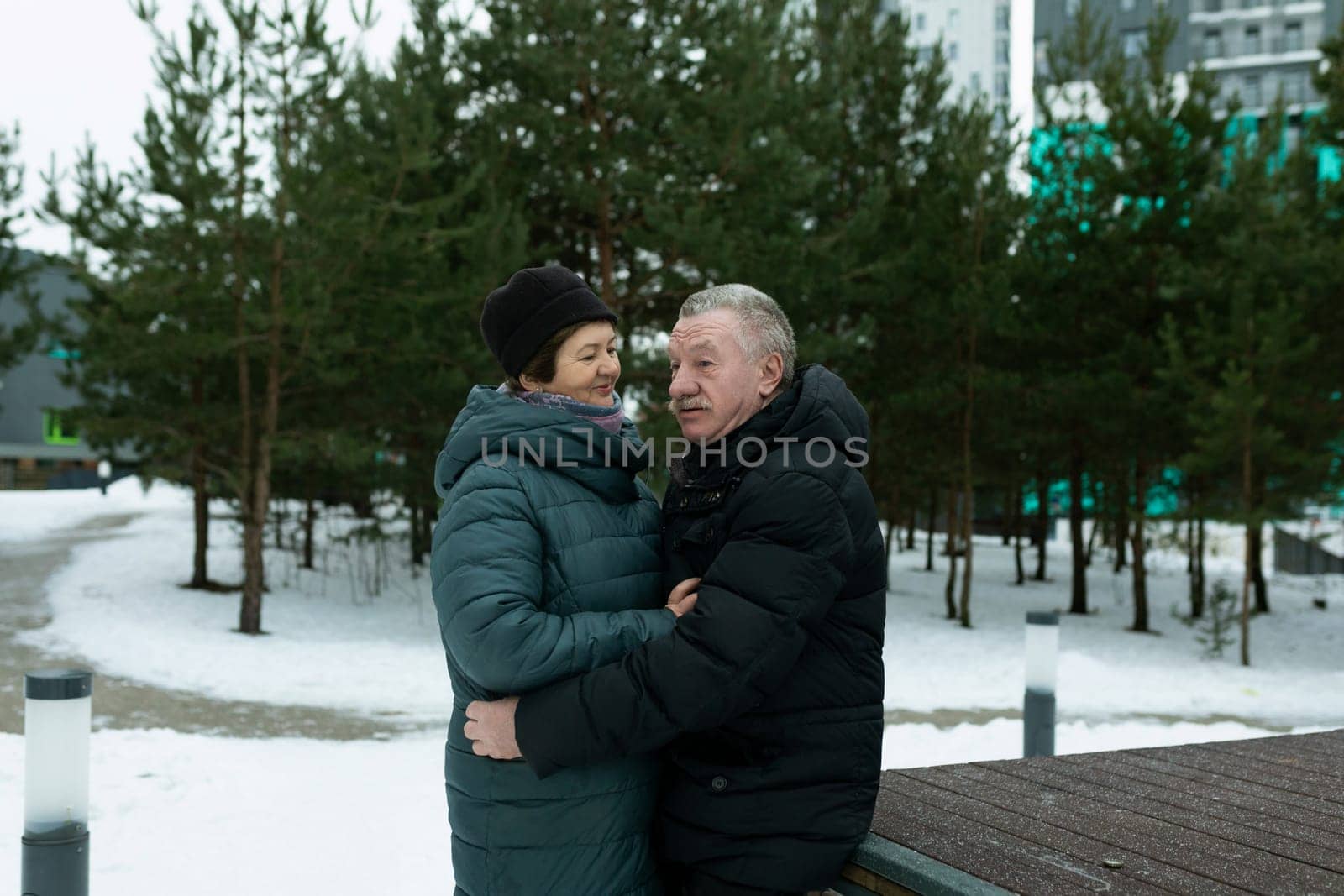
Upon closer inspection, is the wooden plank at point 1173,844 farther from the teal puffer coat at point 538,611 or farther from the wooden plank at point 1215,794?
the teal puffer coat at point 538,611

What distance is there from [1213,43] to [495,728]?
199 feet

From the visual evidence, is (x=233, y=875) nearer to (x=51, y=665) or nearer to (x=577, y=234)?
(x=51, y=665)

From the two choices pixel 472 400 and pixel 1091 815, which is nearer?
pixel 472 400

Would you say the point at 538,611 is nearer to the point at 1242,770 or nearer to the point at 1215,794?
the point at 1215,794

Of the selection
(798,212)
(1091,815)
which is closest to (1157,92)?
(798,212)

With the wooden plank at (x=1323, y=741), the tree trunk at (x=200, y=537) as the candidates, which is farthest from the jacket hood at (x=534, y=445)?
the tree trunk at (x=200, y=537)

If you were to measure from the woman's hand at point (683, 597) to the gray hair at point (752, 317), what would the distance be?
464 millimetres

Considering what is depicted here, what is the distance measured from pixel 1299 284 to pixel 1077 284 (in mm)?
3119

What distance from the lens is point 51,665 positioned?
33.4 feet

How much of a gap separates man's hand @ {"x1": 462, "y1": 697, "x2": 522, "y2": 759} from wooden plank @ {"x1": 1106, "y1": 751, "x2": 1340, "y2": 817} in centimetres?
227

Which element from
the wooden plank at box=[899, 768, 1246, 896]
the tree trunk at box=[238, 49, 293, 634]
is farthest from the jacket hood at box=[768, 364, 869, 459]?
the tree trunk at box=[238, 49, 293, 634]

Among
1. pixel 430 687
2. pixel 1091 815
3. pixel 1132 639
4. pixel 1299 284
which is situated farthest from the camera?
pixel 1132 639

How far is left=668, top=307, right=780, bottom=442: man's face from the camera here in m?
2.12

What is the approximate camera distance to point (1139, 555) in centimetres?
1719
